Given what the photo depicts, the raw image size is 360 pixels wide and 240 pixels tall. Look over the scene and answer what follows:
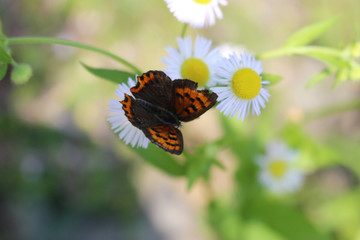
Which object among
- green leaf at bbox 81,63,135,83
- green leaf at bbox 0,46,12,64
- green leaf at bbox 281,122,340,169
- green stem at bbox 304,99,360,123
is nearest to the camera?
green leaf at bbox 0,46,12,64

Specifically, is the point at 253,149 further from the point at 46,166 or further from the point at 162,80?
the point at 46,166

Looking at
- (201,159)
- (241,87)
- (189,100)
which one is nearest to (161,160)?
(201,159)

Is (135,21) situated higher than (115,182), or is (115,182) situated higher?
(135,21)

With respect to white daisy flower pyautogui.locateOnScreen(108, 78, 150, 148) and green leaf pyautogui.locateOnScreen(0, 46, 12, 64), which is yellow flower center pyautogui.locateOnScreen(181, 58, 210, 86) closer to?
white daisy flower pyautogui.locateOnScreen(108, 78, 150, 148)

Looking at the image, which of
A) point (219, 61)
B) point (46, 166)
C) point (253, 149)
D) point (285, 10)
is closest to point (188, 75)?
point (219, 61)

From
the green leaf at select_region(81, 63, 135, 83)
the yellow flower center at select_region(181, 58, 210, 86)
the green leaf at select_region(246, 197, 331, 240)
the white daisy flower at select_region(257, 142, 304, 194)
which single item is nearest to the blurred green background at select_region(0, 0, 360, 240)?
the green leaf at select_region(246, 197, 331, 240)

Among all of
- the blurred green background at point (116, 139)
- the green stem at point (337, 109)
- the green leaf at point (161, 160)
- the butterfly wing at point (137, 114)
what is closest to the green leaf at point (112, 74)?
the butterfly wing at point (137, 114)

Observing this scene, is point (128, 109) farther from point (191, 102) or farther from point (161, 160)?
point (161, 160)
